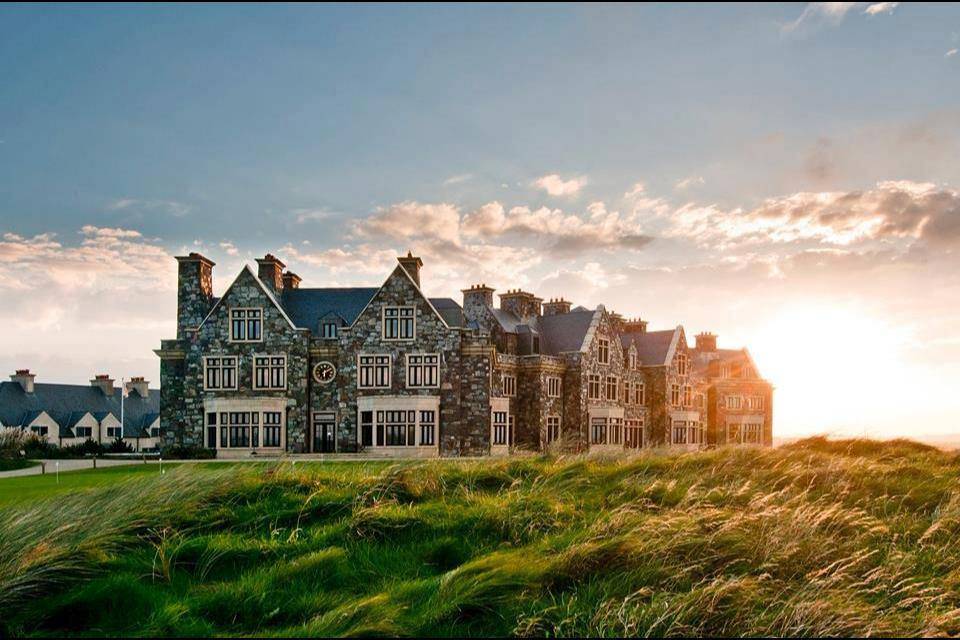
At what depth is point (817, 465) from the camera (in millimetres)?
14523

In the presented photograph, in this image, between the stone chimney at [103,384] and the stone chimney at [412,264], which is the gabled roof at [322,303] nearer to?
the stone chimney at [412,264]

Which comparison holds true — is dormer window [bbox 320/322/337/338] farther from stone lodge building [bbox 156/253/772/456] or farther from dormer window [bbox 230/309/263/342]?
dormer window [bbox 230/309/263/342]

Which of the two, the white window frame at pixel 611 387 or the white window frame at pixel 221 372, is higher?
the white window frame at pixel 221 372

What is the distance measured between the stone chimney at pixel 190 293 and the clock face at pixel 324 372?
691cm

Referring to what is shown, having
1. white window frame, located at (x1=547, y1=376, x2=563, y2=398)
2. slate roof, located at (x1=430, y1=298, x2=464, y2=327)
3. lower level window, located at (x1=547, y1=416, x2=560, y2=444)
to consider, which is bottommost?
lower level window, located at (x1=547, y1=416, x2=560, y2=444)

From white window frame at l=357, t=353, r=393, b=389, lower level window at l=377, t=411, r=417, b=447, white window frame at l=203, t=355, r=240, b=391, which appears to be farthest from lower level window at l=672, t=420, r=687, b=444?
white window frame at l=203, t=355, r=240, b=391

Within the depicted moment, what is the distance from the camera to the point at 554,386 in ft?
135

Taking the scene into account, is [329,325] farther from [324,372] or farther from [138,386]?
[138,386]

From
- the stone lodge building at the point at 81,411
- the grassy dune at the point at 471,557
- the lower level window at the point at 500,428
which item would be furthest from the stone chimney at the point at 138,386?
the grassy dune at the point at 471,557

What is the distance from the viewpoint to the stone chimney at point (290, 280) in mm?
41344

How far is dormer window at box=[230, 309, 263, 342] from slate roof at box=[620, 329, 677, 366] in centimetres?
2258

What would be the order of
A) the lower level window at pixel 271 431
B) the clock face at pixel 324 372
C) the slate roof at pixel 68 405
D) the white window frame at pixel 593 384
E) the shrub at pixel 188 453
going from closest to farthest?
the shrub at pixel 188 453 → the lower level window at pixel 271 431 → the clock face at pixel 324 372 → the white window frame at pixel 593 384 → the slate roof at pixel 68 405

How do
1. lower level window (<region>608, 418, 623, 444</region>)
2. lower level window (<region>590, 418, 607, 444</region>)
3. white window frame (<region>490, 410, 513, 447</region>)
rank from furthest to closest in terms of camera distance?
1. lower level window (<region>608, 418, 623, 444</region>)
2. lower level window (<region>590, 418, 607, 444</region>)
3. white window frame (<region>490, 410, 513, 447</region>)

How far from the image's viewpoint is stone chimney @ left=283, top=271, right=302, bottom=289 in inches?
1628
